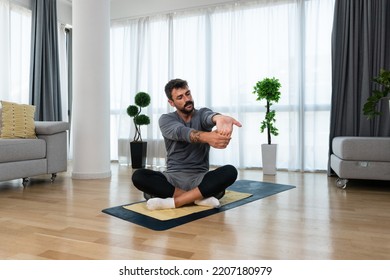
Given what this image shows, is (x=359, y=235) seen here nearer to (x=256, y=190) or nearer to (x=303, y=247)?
(x=303, y=247)

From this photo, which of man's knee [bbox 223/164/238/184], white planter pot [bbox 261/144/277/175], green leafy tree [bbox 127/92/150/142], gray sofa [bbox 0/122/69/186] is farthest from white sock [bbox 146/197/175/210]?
green leafy tree [bbox 127/92/150/142]

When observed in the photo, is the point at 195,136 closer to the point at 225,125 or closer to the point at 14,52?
the point at 225,125

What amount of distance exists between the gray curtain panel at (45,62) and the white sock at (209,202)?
11.7 ft

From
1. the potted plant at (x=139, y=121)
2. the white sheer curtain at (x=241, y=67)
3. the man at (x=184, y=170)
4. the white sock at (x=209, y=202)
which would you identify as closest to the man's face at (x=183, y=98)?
the man at (x=184, y=170)

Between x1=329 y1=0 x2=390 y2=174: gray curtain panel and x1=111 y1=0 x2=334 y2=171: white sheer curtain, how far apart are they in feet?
0.73

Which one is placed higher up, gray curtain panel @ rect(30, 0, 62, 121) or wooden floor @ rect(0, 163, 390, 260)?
gray curtain panel @ rect(30, 0, 62, 121)

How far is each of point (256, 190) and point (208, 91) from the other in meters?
2.29

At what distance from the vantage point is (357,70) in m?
3.92

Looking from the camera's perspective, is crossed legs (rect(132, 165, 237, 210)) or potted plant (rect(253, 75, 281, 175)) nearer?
crossed legs (rect(132, 165, 237, 210))

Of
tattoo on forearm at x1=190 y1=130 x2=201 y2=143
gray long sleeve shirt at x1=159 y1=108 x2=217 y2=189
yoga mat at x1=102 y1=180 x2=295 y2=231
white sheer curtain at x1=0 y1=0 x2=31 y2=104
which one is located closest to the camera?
yoga mat at x1=102 y1=180 x2=295 y2=231

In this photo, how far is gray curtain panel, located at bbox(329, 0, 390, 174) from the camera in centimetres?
382

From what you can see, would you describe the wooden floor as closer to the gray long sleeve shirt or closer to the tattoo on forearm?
the gray long sleeve shirt

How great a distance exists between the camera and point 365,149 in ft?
9.51
